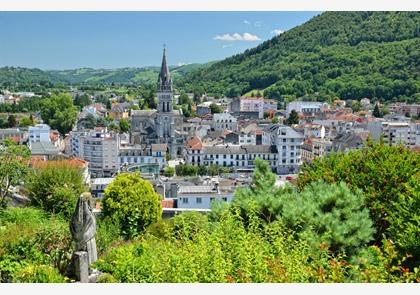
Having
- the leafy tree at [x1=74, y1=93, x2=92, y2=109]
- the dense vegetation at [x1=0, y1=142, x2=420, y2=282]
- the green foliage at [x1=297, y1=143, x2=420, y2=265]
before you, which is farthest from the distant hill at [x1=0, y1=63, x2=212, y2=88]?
the dense vegetation at [x1=0, y1=142, x2=420, y2=282]

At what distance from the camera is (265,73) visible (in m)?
50.2

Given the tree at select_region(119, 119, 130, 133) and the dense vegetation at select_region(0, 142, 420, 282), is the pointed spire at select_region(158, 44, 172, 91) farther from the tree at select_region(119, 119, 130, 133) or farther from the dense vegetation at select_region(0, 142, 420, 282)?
the dense vegetation at select_region(0, 142, 420, 282)

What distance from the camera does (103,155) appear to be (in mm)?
23375

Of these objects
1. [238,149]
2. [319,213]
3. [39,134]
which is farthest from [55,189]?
[39,134]

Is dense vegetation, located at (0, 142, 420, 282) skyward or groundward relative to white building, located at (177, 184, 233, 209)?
skyward

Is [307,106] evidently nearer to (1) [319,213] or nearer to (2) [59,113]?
(2) [59,113]

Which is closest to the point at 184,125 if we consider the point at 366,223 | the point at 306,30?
the point at 366,223

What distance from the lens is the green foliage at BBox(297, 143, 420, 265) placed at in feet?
12.4

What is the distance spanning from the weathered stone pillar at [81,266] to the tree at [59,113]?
3177 centimetres

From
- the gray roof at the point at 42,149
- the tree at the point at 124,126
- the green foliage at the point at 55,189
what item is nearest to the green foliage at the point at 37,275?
the green foliage at the point at 55,189

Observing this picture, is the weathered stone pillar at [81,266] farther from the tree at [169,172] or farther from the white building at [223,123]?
the white building at [223,123]

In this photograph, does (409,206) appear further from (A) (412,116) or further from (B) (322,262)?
(A) (412,116)

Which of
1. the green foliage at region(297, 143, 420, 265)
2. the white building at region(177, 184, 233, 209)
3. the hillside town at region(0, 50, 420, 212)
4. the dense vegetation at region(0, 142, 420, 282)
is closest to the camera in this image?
the dense vegetation at region(0, 142, 420, 282)

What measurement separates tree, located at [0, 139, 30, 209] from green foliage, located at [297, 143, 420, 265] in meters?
3.09
